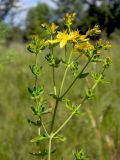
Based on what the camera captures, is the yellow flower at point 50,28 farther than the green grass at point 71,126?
No

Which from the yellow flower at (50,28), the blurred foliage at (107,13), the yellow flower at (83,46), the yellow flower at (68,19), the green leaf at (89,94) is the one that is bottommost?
the green leaf at (89,94)

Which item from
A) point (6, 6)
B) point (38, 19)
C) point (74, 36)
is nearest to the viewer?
point (74, 36)

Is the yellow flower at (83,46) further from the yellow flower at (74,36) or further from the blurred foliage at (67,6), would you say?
the blurred foliage at (67,6)

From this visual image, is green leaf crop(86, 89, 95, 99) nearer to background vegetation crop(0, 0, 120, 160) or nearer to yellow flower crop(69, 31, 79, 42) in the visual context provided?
yellow flower crop(69, 31, 79, 42)

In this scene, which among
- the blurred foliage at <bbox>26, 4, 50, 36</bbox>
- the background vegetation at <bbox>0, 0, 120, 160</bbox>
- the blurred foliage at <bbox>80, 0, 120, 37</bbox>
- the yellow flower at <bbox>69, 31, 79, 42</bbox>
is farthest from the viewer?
the blurred foliage at <bbox>80, 0, 120, 37</bbox>

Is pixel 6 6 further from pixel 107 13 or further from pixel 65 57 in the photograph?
pixel 65 57

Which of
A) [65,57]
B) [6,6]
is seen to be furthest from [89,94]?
[6,6]

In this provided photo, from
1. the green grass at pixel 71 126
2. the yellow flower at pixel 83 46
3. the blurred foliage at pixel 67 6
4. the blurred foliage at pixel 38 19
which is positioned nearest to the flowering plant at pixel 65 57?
the yellow flower at pixel 83 46

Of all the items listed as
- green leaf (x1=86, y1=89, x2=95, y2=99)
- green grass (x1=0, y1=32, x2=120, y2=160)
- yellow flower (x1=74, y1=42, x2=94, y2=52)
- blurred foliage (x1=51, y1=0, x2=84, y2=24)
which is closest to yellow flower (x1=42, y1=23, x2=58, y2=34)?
yellow flower (x1=74, y1=42, x2=94, y2=52)

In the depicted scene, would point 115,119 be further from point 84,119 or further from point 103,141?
point 103,141

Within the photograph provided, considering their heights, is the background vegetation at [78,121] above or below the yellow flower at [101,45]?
below

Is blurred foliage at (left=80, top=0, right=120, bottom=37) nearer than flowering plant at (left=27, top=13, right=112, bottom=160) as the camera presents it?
No

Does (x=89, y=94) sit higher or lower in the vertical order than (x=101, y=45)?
lower
